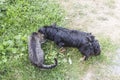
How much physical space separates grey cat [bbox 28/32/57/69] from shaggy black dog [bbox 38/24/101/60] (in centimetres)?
23

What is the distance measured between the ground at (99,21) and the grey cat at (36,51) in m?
0.74

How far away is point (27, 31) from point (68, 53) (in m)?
0.94

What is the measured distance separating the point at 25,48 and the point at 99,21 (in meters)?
1.80

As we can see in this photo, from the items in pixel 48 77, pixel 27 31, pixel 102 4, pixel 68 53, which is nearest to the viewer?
pixel 48 77

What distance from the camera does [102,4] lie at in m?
6.56

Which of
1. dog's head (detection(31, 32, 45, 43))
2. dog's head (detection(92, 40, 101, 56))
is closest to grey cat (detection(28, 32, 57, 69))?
dog's head (detection(31, 32, 45, 43))

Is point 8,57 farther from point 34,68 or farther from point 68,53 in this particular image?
point 68,53

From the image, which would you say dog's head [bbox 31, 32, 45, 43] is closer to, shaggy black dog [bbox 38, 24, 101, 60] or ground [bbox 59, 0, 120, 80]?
shaggy black dog [bbox 38, 24, 101, 60]

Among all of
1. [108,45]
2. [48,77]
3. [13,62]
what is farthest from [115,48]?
[13,62]

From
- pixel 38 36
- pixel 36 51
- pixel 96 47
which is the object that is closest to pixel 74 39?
pixel 96 47

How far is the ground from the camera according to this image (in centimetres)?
495

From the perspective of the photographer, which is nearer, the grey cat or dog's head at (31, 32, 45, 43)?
the grey cat

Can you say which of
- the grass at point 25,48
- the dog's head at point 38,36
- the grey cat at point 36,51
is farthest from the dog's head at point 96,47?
Result: the dog's head at point 38,36

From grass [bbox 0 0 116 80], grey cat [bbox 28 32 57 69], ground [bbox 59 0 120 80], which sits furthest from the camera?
ground [bbox 59 0 120 80]
